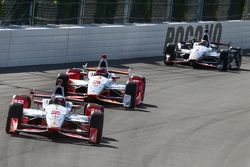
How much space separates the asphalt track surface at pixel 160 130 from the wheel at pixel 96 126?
0.53ft

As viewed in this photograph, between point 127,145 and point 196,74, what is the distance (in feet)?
39.8

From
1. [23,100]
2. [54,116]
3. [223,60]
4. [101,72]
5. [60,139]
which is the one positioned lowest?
[60,139]

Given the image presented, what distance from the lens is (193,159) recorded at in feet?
48.4

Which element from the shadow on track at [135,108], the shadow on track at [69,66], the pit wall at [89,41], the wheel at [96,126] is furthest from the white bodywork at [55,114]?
the pit wall at [89,41]

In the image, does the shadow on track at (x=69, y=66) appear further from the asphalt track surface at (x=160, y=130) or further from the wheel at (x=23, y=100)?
the wheel at (x=23, y=100)

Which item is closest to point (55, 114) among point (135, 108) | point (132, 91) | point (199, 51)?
point (132, 91)

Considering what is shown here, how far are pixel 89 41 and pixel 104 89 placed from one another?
8336 mm

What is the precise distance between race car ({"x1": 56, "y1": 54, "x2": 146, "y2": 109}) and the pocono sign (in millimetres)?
11500

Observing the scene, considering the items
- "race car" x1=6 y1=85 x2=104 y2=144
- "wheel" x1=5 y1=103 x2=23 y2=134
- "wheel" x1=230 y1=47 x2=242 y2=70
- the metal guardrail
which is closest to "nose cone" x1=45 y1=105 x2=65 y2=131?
"race car" x1=6 y1=85 x2=104 y2=144

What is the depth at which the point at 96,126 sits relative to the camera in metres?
15.4

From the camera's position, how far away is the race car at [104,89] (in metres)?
19.3

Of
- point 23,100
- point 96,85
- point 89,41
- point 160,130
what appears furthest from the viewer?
point 89,41

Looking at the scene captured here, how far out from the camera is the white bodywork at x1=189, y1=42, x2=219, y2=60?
1120 inches

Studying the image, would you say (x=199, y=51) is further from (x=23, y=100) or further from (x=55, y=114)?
(x=55, y=114)
